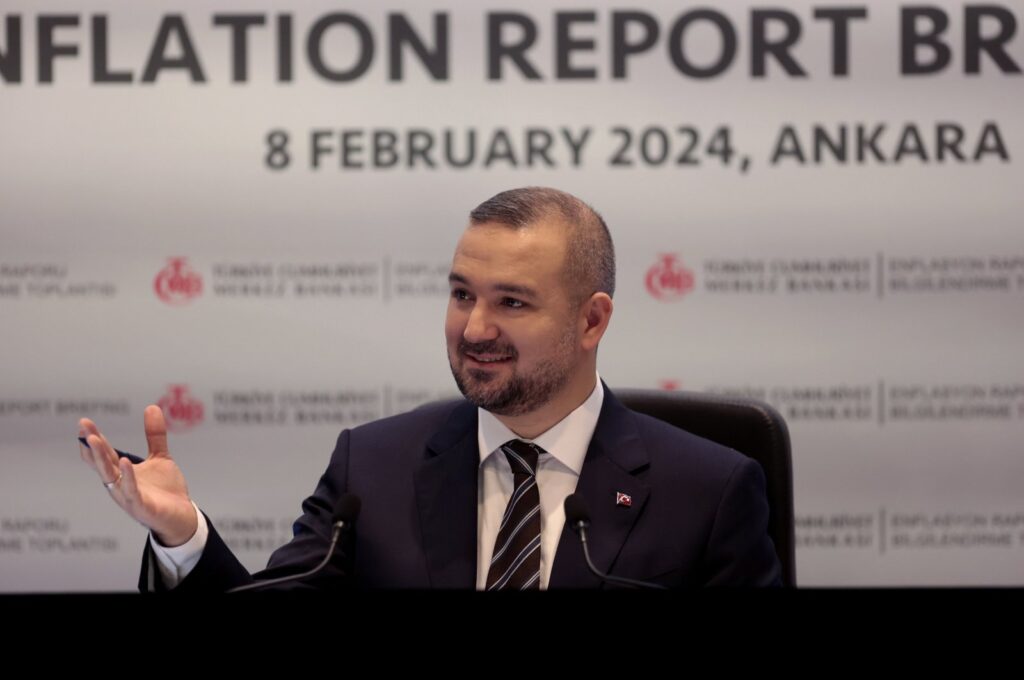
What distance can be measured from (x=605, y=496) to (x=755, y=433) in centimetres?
48

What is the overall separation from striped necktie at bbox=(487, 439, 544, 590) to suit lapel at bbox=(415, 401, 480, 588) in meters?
0.06

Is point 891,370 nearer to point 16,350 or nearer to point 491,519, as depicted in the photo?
point 491,519

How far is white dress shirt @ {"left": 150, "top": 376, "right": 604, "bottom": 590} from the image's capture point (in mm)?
2215

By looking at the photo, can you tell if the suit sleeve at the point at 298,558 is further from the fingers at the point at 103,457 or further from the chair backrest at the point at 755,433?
the chair backrest at the point at 755,433

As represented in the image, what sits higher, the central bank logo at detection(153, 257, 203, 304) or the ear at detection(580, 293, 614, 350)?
the central bank logo at detection(153, 257, 203, 304)

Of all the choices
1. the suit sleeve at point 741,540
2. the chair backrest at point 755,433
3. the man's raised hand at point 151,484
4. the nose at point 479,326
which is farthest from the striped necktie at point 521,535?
the man's raised hand at point 151,484

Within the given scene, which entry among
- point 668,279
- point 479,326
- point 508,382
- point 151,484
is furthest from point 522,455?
point 668,279

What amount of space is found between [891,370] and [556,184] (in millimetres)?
1367

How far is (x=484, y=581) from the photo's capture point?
2.20 m

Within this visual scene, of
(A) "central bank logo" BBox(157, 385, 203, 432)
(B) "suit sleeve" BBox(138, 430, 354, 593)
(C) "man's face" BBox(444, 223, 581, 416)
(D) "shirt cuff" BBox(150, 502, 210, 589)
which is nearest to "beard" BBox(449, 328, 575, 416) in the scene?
(C) "man's face" BBox(444, 223, 581, 416)

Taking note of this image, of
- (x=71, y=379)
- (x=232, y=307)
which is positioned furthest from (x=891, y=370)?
(x=71, y=379)

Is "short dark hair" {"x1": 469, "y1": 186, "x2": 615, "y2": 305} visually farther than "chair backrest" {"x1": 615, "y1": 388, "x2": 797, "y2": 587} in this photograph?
No

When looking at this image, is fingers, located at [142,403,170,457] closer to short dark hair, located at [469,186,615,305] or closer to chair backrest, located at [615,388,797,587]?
short dark hair, located at [469,186,615,305]

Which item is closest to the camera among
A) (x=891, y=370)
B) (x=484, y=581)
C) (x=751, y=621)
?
(x=751, y=621)
